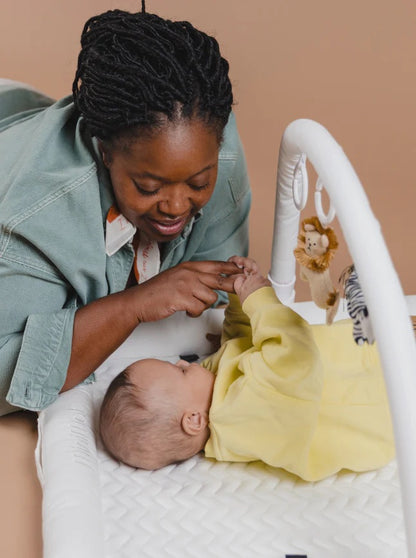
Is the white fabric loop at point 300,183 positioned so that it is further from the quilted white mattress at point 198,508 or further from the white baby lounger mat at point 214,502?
the quilted white mattress at point 198,508

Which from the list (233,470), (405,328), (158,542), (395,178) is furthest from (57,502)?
(395,178)

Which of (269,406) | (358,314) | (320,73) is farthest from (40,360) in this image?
(320,73)

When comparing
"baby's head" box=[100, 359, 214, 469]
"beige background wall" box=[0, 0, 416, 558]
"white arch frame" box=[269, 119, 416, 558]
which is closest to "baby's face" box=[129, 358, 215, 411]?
"baby's head" box=[100, 359, 214, 469]

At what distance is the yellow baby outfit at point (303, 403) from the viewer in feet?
3.79

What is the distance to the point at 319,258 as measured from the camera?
1116 millimetres

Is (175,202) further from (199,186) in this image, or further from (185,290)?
(185,290)

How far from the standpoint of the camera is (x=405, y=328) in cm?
77

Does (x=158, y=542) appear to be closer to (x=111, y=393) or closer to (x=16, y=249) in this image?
(x=111, y=393)

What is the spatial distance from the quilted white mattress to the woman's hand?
20 cm

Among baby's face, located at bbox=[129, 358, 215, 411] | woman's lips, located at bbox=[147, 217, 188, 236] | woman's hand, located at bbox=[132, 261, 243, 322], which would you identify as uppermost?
woman's lips, located at bbox=[147, 217, 188, 236]

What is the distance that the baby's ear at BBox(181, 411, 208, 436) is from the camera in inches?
48.4

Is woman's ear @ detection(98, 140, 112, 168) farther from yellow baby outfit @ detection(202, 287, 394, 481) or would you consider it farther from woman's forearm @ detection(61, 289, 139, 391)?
yellow baby outfit @ detection(202, 287, 394, 481)

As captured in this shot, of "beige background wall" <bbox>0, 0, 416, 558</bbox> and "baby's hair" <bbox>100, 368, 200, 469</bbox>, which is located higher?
"beige background wall" <bbox>0, 0, 416, 558</bbox>

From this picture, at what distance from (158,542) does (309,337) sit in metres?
0.34
